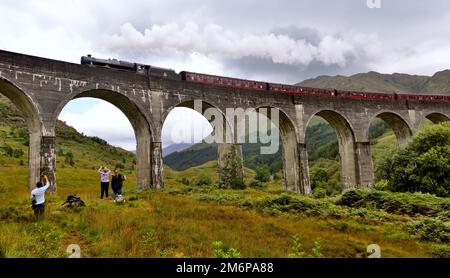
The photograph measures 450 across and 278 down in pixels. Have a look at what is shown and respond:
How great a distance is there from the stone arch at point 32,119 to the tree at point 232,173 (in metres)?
14.7

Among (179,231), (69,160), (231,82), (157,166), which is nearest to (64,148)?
(69,160)

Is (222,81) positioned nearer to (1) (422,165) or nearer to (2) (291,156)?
(2) (291,156)

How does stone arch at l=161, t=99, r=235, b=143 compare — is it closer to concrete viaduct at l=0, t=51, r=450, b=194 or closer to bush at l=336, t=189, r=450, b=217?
concrete viaduct at l=0, t=51, r=450, b=194

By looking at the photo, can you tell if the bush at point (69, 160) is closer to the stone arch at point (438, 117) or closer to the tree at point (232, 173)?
the tree at point (232, 173)

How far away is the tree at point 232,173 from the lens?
31234 mm

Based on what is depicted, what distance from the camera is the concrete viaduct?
76.3 ft

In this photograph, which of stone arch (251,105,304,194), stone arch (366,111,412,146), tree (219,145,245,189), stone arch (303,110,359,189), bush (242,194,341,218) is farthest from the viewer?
stone arch (366,111,412,146)

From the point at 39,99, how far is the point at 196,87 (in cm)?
1265

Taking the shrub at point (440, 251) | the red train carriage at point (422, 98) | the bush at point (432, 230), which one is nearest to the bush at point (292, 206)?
the bush at point (432, 230)

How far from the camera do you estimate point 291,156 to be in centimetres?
3650

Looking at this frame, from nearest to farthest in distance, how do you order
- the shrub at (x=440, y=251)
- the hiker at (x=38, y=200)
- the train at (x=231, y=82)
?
the shrub at (x=440, y=251) → the hiker at (x=38, y=200) → the train at (x=231, y=82)

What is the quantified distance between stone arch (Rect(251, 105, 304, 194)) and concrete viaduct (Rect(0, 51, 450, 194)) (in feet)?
0.06

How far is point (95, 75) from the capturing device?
2630cm

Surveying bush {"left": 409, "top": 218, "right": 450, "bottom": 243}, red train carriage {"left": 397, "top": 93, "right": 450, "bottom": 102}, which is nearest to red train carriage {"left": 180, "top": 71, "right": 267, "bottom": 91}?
red train carriage {"left": 397, "top": 93, "right": 450, "bottom": 102}
